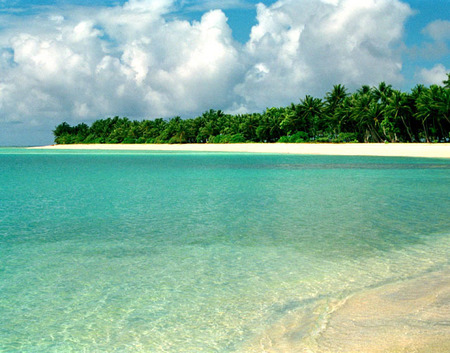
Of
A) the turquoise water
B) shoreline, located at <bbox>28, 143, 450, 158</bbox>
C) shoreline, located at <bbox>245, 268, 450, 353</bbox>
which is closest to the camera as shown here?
shoreline, located at <bbox>245, 268, 450, 353</bbox>

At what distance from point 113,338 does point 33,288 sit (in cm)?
225

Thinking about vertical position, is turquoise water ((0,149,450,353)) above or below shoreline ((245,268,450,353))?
below

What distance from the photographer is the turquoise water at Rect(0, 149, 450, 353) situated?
5.06 m

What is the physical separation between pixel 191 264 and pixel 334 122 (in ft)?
255

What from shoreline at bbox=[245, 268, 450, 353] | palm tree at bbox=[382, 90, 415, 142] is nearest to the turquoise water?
shoreline at bbox=[245, 268, 450, 353]

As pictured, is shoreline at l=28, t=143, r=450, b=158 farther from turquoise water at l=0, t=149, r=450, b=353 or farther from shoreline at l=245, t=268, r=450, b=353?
shoreline at l=245, t=268, r=450, b=353

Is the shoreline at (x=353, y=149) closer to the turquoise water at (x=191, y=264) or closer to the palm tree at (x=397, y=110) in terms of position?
the palm tree at (x=397, y=110)

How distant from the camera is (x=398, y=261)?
7.77 m

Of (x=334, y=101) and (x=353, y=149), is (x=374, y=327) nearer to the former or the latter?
(x=353, y=149)

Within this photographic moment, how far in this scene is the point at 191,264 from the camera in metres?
7.75

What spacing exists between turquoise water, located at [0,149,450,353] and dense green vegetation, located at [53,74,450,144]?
57835 millimetres

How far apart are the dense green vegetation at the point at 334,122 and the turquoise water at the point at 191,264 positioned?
57.8m

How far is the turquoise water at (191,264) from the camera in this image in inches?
199

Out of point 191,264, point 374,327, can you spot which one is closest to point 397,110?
point 191,264
